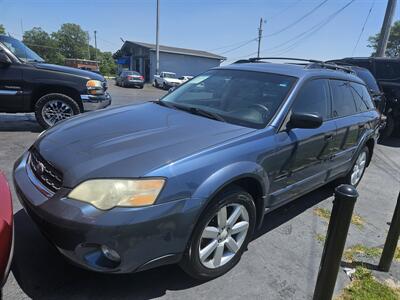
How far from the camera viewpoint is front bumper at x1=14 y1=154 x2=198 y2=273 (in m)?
1.98

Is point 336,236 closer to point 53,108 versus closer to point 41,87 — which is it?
point 53,108

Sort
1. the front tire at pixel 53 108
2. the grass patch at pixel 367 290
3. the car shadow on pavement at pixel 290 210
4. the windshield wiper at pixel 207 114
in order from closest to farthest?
1. the grass patch at pixel 367 290
2. the windshield wiper at pixel 207 114
3. the car shadow on pavement at pixel 290 210
4. the front tire at pixel 53 108

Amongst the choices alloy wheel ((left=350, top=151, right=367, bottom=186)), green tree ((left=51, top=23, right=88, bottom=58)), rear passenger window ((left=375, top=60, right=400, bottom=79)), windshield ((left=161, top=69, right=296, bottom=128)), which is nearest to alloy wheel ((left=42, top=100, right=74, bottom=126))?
windshield ((left=161, top=69, right=296, bottom=128))

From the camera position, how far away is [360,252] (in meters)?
3.33

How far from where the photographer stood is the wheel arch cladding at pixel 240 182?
2248mm

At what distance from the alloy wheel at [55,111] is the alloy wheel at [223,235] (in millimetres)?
4769

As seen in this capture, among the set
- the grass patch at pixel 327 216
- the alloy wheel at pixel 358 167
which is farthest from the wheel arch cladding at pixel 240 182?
the alloy wheel at pixel 358 167

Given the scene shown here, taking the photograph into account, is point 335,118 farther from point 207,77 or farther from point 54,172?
point 54,172

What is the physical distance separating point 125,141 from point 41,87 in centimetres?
458

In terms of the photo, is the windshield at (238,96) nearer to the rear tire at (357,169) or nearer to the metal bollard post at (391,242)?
the metal bollard post at (391,242)

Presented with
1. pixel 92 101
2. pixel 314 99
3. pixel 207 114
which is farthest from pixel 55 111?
pixel 314 99

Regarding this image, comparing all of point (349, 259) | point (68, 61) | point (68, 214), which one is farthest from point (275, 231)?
point (68, 61)

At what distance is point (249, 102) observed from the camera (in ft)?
10.8

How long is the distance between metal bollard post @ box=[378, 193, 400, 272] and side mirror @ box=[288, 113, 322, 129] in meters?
0.92
